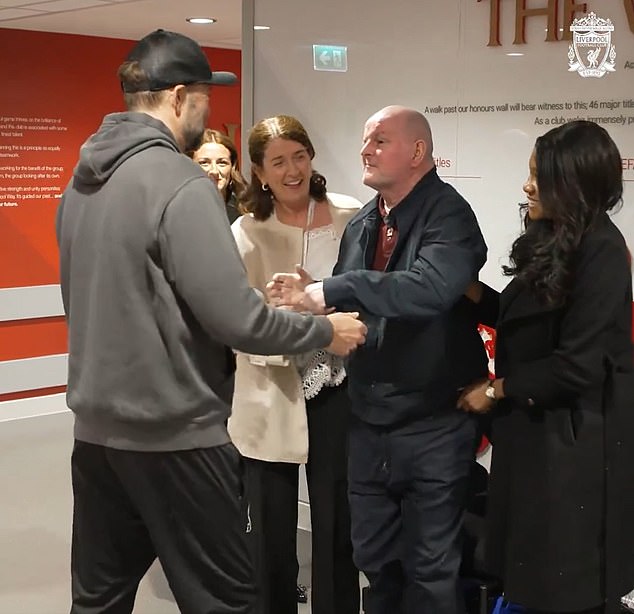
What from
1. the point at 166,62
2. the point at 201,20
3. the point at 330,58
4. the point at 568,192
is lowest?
the point at 568,192

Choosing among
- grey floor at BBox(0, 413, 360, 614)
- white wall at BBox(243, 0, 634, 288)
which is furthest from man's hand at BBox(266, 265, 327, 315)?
grey floor at BBox(0, 413, 360, 614)

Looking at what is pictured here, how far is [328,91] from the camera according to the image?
12.6 feet

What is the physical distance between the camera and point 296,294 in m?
2.51

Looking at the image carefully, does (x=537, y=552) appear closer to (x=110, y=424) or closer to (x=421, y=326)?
(x=421, y=326)

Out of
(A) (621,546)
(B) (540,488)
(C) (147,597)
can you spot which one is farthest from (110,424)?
(C) (147,597)

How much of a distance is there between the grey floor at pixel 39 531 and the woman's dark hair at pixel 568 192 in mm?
1677

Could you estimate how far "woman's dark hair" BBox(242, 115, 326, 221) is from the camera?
2.99 metres

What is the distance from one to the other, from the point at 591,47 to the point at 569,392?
128 cm

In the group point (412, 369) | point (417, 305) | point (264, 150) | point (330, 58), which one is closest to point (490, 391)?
point (412, 369)

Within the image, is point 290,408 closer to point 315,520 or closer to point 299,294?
point 315,520

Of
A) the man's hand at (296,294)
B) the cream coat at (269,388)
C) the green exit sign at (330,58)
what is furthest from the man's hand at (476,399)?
the green exit sign at (330,58)

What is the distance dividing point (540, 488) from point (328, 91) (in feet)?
6.56

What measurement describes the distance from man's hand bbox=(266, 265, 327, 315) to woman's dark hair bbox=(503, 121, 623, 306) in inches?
20.4

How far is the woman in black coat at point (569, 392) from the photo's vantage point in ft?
7.50
